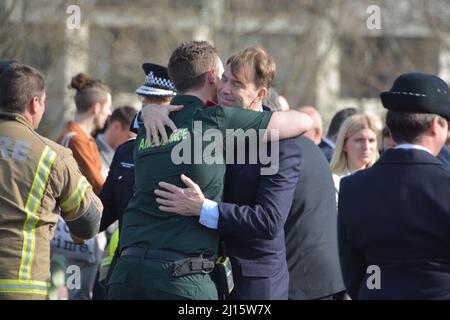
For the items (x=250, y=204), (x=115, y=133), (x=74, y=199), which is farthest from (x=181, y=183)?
(x=115, y=133)

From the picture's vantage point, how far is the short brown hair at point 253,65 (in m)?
4.55

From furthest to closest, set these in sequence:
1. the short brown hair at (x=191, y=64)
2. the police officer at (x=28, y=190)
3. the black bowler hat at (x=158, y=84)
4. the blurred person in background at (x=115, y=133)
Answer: the blurred person in background at (x=115, y=133), the black bowler hat at (x=158, y=84), the police officer at (x=28, y=190), the short brown hair at (x=191, y=64)

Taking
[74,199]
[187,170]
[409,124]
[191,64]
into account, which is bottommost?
[74,199]

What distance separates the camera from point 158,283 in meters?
4.18

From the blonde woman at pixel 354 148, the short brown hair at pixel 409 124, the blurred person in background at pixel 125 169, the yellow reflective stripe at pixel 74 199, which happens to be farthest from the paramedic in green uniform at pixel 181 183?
the blonde woman at pixel 354 148

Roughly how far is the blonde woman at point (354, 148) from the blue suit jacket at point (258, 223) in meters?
2.88

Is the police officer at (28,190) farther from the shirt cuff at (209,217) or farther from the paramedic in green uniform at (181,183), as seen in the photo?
the shirt cuff at (209,217)

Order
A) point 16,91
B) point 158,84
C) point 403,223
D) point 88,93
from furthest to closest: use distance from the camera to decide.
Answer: point 88,93 < point 158,84 < point 16,91 < point 403,223

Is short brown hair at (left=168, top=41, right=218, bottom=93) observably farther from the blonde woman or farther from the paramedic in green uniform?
the blonde woman

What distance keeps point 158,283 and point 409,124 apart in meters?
1.40

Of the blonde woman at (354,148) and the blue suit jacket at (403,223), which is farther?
the blonde woman at (354,148)

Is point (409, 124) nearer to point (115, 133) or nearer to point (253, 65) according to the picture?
point (253, 65)

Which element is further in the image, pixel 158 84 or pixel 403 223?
pixel 158 84

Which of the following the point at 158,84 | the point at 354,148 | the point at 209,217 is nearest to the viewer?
the point at 209,217
